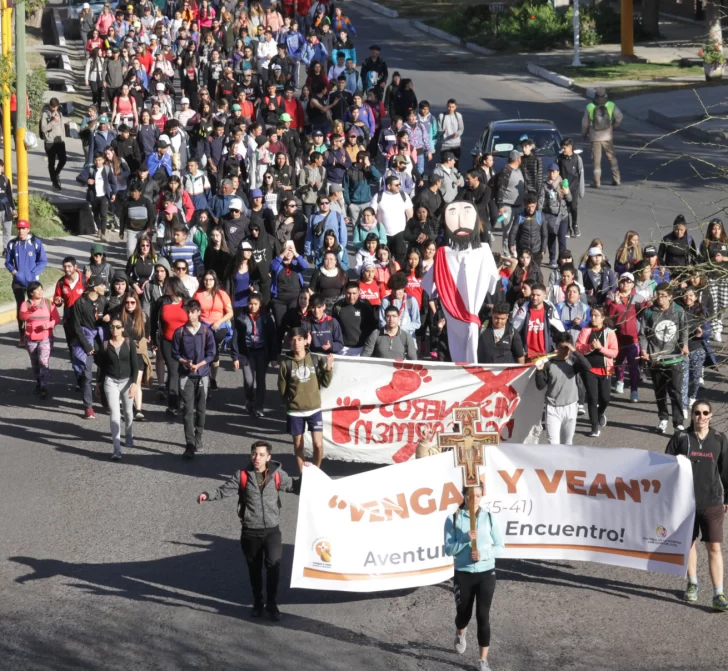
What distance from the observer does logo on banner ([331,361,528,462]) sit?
46.4 feet

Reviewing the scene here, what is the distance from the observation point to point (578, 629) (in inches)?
416

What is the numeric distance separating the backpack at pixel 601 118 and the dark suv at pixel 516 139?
70 cm

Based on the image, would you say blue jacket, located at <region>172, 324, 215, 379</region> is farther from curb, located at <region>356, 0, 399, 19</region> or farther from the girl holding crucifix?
curb, located at <region>356, 0, 399, 19</region>

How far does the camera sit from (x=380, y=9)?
57.3 metres

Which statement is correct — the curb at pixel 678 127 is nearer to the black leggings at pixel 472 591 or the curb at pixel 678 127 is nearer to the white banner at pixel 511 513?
the white banner at pixel 511 513

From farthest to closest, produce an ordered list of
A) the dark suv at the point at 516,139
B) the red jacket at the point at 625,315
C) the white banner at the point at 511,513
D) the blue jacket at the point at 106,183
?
the dark suv at the point at 516,139
the blue jacket at the point at 106,183
the red jacket at the point at 625,315
the white banner at the point at 511,513

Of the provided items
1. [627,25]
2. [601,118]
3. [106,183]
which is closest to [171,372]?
[106,183]

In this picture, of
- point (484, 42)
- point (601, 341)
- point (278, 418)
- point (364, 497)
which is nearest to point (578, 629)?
point (364, 497)

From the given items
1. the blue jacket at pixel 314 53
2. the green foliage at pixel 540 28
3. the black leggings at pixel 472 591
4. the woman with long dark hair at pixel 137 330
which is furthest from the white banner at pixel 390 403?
the green foliage at pixel 540 28

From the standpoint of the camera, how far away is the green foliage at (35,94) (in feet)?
104

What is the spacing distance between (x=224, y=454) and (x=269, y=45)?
19729 mm

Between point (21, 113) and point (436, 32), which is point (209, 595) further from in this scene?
point (436, 32)

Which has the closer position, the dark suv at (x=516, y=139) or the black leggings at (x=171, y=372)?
the black leggings at (x=171, y=372)

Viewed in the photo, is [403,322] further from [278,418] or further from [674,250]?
[674,250]
